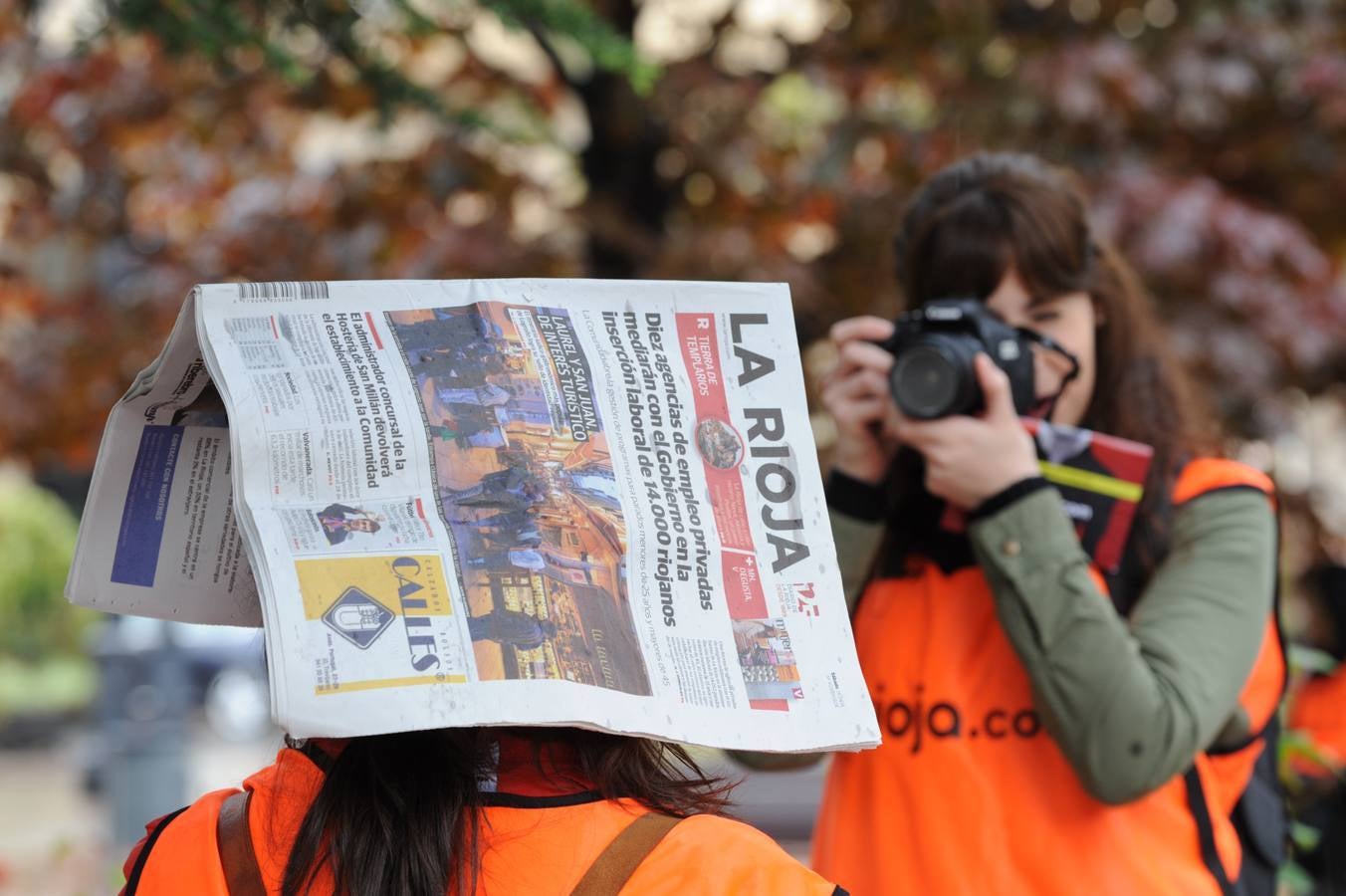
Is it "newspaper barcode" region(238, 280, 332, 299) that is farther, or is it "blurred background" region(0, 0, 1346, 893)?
"blurred background" region(0, 0, 1346, 893)

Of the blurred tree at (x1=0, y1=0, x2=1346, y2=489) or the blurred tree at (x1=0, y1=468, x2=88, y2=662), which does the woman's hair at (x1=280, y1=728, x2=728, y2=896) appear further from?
the blurred tree at (x1=0, y1=468, x2=88, y2=662)

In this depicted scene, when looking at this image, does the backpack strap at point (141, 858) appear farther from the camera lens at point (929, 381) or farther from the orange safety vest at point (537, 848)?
the camera lens at point (929, 381)

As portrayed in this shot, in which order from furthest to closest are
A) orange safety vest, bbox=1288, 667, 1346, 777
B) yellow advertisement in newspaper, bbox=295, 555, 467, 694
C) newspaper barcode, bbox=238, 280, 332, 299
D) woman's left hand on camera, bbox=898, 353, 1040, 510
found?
orange safety vest, bbox=1288, 667, 1346, 777, woman's left hand on camera, bbox=898, 353, 1040, 510, newspaper barcode, bbox=238, 280, 332, 299, yellow advertisement in newspaper, bbox=295, 555, 467, 694

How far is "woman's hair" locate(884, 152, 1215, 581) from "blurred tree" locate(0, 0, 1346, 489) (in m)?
1.56

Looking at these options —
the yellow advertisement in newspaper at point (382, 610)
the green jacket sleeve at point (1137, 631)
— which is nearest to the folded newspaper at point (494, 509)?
the yellow advertisement in newspaper at point (382, 610)

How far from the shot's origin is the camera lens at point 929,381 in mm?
1637

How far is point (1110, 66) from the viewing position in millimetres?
3387

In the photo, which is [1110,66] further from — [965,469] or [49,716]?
[49,716]

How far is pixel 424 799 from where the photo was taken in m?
1.02

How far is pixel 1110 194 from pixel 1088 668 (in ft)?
7.33

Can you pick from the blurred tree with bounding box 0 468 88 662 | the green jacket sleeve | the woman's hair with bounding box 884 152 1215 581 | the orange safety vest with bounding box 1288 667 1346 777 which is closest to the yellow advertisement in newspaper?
the green jacket sleeve

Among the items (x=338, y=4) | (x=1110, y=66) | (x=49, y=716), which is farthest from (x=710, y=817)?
(x=49, y=716)

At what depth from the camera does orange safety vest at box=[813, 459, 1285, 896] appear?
1.51m

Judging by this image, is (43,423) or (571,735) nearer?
(571,735)
